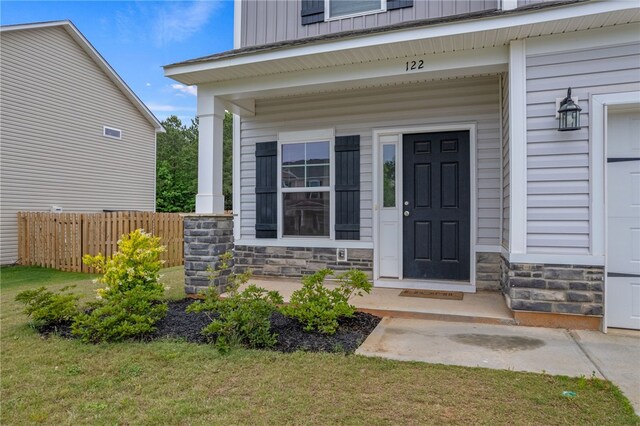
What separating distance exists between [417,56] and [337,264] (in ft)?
9.21

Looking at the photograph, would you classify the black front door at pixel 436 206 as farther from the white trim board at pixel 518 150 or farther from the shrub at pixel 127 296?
the shrub at pixel 127 296

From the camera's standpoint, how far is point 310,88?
4.75m

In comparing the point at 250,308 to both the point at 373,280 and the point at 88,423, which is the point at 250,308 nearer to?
the point at 88,423

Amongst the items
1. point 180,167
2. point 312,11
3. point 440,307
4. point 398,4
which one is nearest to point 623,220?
point 440,307

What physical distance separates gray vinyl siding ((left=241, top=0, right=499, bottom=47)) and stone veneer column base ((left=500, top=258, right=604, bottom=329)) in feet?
10.4

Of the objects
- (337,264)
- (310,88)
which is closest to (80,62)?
(310,88)

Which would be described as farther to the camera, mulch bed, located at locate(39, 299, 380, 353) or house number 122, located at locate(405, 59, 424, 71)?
house number 122, located at locate(405, 59, 424, 71)

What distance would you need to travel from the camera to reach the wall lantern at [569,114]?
11.2ft

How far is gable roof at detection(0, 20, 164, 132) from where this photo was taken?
9394mm

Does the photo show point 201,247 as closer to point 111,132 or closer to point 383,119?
point 383,119

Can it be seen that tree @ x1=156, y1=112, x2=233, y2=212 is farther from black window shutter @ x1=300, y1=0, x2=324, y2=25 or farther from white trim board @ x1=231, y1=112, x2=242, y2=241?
black window shutter @ x1=300, y1=0, x2=324, y2=25

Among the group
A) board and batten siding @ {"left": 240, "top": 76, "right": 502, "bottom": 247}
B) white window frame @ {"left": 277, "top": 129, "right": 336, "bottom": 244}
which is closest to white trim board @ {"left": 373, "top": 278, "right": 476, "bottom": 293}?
board and batten siding @ {"left": 240, "top": 76, "right": 502, "bottom": 247}

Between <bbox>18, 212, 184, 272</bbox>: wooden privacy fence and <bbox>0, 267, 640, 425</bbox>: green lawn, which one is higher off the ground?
<bbox>18, 212, 184, 272</bbox>: wooden privacy fence

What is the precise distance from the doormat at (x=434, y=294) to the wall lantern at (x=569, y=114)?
6.91 feet
